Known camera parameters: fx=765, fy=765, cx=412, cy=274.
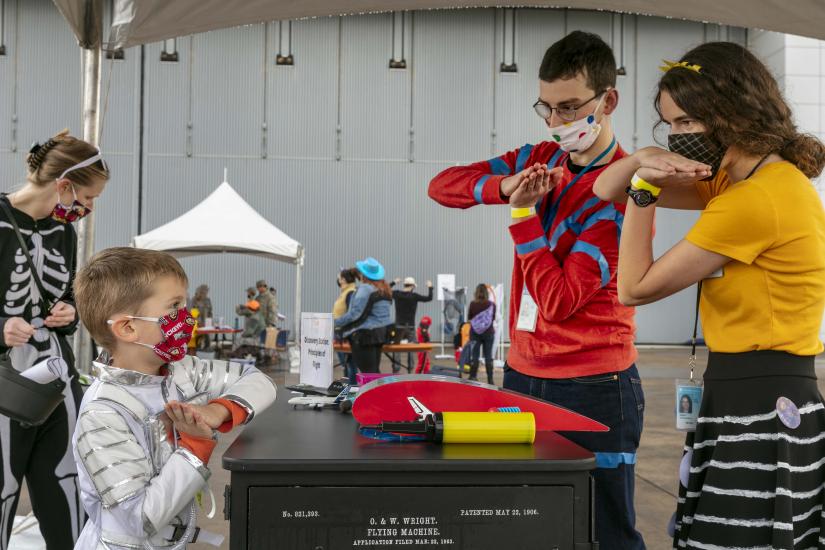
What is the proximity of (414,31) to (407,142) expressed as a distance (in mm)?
2578

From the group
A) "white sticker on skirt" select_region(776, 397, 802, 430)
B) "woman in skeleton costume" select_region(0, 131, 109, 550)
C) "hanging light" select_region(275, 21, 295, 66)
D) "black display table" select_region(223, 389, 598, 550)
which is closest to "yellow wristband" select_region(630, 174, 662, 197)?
"white sticker on skirt" select_region(776, 397, 802, 430)

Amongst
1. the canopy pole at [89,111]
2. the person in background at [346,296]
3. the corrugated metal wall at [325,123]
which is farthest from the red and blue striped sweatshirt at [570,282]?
the corrugated metal wall at [325,123]

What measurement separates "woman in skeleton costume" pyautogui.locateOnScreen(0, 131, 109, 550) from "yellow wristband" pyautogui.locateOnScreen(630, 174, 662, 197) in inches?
66.7

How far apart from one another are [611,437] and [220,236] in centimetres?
948

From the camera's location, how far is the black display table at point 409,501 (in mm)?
1086

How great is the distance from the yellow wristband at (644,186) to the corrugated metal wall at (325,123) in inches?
633

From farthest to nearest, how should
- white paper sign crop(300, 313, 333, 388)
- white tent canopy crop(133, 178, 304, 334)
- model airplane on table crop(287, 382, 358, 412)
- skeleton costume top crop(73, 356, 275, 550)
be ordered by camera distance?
1. white tent canopy crop(133, 178, 304, 334)
2. white paper sign crop(300, 313, 333, 388)
3. model airplane on table crop(287, 382, 358, 412)
4. skeleton costume top crop(73, 356, 275, 550)

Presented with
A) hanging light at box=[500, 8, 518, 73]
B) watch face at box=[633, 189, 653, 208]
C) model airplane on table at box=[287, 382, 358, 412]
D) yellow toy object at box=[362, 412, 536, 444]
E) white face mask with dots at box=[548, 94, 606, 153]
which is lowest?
model airplane on table at box=[287, 382, 358, 412]

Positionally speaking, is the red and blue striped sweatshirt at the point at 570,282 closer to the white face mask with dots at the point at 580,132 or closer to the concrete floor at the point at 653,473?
the white face mask with dots at the point at 580,132

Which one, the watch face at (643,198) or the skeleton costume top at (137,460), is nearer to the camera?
the skeleton costume top at (137,460)

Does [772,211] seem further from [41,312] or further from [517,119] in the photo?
[517,119]

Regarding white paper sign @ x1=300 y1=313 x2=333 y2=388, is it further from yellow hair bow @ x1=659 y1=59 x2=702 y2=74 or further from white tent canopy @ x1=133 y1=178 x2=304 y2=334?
white tent canopy @ x1=133 y1=178 x2=304 y2=334

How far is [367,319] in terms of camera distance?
7555 millimetres

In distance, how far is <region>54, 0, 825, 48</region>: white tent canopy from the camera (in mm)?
2811
